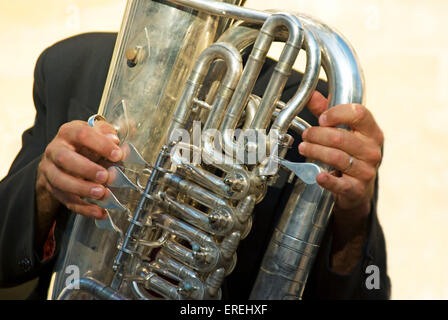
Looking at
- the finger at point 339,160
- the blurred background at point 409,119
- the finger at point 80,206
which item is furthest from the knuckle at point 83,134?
the blurred background at point 409,119

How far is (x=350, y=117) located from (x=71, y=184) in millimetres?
455

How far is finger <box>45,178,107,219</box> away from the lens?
0.86m

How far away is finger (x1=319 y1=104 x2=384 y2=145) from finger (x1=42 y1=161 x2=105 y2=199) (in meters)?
0.37

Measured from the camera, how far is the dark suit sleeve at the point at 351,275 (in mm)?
929

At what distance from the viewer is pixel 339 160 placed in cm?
75

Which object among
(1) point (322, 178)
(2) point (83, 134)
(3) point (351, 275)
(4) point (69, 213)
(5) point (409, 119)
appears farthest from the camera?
(5) point (409, 119)

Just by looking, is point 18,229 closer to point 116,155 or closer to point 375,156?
point 116,155

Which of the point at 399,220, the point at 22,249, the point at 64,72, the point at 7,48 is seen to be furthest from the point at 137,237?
the point at 7,48

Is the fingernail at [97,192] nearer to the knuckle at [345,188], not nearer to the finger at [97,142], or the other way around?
the finger at [97,142]

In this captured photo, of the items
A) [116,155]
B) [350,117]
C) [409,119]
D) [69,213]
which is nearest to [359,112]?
[350,117]

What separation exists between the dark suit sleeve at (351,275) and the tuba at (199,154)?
0.50 feet

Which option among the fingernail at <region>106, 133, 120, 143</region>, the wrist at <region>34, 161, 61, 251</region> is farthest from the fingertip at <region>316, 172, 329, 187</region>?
the wrist at <region>34, 161, 61, 251</region>

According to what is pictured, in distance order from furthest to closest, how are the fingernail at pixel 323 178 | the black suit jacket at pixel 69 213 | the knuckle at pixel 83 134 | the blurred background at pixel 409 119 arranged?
the blurred background at pixel 409 119 → the black suit jacket at pixel 69 213 → the knuckle at pixel 83 134 → the fingernail at pixel 323 178

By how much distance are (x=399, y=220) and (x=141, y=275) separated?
1068 mm
